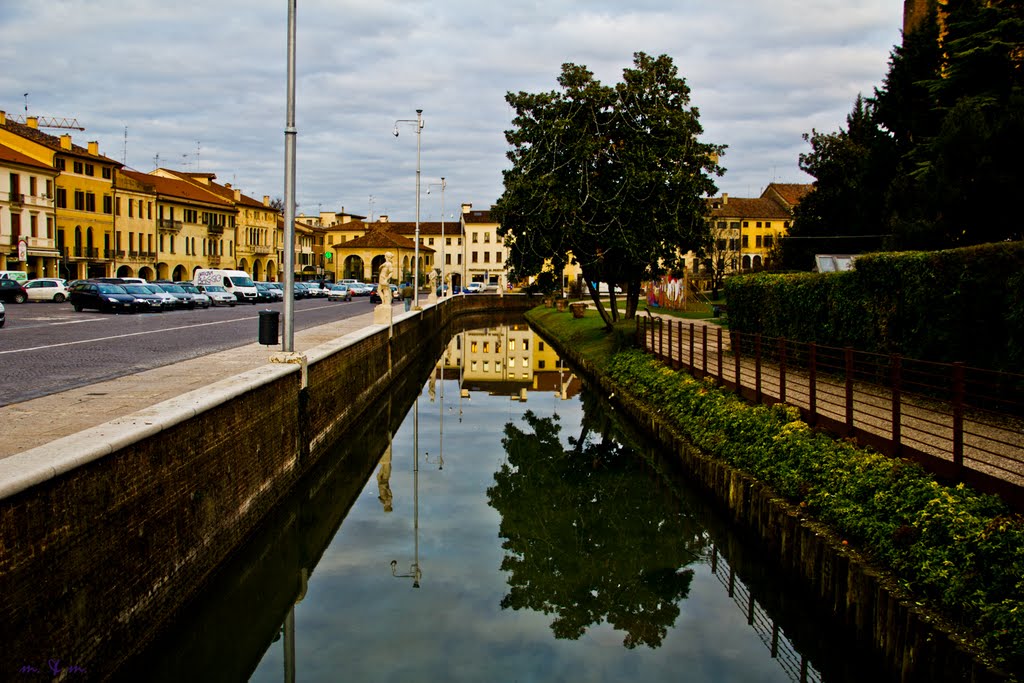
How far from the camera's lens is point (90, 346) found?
68.6ft

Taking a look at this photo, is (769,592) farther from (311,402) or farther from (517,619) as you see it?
(311,402)

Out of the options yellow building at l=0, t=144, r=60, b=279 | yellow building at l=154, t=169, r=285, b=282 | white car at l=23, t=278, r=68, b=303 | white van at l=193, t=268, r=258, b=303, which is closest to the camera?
white car at l=23, t=278, r=68, b=303

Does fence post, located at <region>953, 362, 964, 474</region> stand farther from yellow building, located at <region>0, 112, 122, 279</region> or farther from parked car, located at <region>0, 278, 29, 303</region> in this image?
yellow building, located at <region>0, 112, 122, 279</region>

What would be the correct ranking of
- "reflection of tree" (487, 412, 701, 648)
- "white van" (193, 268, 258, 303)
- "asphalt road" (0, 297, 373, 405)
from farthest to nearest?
"white van" (193, 268, 258, 303) < "asphalt road" (0, 297, 373, 405) < "reflection of tree" (487, 412, 701, 648)

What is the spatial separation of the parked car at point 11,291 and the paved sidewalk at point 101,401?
33072 millimetres

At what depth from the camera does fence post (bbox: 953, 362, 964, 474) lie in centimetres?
773

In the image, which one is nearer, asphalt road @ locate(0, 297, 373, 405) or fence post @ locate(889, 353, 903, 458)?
fence post @ locate(889, 353, 903, 458)

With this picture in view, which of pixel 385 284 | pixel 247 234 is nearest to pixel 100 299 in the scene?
pixel 385 284

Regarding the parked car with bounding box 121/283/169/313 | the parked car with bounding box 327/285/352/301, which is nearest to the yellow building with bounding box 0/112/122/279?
the parked car with bounding box 327/285/352/301

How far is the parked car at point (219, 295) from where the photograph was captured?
180 ft

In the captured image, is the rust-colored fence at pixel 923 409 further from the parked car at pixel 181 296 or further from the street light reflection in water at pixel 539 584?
the parked car at pixel 181 296

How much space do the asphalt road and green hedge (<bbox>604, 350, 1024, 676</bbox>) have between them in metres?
9.58

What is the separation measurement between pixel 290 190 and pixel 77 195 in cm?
5970

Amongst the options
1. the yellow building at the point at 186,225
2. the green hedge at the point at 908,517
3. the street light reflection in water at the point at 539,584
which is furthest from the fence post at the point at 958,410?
the yellow building at the point at 186,225
